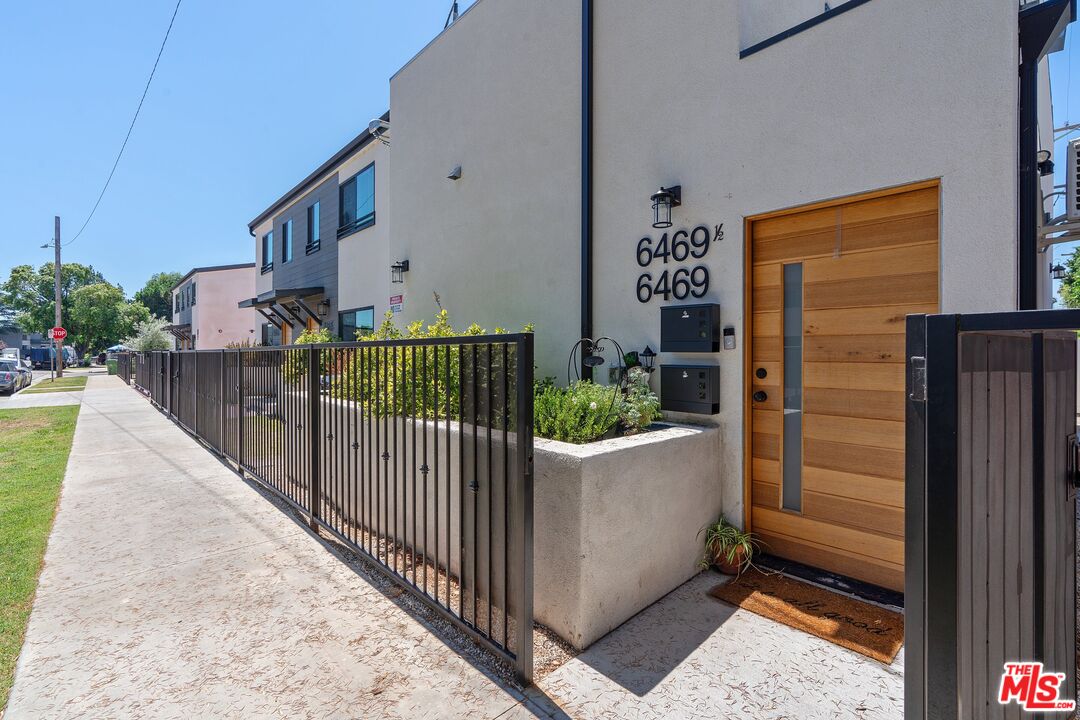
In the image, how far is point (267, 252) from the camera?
16.0m

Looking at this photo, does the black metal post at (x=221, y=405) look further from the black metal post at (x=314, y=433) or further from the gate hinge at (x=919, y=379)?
the gate hinge at (x=919, y=379)

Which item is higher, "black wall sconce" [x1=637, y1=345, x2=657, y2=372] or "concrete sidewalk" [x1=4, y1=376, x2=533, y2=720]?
"black wall sconce" [x1=637, y1=345, x2=657, y2=372]

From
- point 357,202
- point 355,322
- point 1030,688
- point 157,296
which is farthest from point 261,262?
point 157,296

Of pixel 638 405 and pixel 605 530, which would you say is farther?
pixel 638 405

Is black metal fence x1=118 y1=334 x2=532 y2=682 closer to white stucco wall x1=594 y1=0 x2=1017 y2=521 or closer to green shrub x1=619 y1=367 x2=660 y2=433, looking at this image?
green shrub x1=619 y1=367 x2=660 y2=433

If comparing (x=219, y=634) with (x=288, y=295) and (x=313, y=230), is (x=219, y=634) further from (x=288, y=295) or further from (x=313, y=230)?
(x=313, y=230)

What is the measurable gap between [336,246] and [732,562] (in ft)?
33.0

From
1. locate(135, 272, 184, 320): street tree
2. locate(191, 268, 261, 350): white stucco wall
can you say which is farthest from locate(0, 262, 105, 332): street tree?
locate(191, 268, 261, 350): white stucco wall

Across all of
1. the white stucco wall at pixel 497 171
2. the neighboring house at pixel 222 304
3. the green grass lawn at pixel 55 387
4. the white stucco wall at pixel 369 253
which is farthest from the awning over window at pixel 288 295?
the neighboring house at pixel 222 304

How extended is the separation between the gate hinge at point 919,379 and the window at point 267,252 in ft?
56.2

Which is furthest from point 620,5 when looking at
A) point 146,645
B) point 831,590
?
point 146,645

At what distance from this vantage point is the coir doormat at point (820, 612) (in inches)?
102

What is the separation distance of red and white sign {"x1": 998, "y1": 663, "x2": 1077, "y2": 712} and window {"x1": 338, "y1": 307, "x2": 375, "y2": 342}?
891 centimetres

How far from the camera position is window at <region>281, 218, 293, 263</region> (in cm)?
1367
